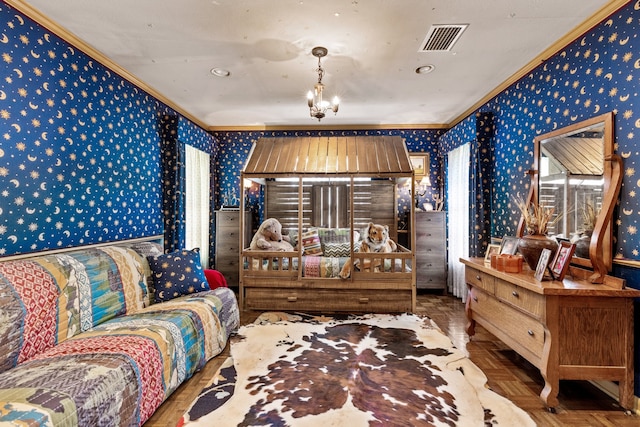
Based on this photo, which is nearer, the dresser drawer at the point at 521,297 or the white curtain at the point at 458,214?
the dresser drawer at the point at 521,297

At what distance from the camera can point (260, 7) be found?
2.22m

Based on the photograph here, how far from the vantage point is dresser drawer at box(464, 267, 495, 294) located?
105 inches

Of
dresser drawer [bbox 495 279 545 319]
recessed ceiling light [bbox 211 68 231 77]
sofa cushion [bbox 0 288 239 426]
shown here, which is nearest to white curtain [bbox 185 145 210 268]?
recessed ceiling light [bbox 211 68 231 77]

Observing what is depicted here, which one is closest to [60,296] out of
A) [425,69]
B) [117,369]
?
[117,369]

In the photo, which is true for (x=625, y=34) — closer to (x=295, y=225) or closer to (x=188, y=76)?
(x=188, y=76)

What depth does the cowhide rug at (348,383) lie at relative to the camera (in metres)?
1.81

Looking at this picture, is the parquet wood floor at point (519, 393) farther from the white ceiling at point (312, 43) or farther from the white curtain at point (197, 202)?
the white ceiling at point (312, 43)

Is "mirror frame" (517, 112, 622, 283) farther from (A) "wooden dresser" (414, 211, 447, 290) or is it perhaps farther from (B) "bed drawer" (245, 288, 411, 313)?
(A) "wooden dresser" (414, 211, 447, 290)

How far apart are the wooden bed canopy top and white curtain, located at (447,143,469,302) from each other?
1176mm

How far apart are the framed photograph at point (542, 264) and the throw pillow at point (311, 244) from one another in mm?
2702

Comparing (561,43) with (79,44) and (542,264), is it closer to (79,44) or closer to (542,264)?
(542,264)

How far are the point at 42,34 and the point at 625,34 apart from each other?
4276mm

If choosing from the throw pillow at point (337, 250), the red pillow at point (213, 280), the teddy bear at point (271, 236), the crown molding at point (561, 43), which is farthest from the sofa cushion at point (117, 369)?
the crown molding at point (561, 43)

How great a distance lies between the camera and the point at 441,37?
2602mm
